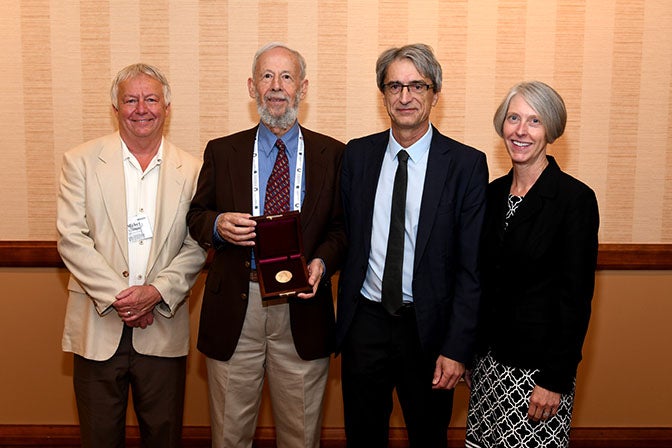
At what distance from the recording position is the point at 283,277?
2.48 metres

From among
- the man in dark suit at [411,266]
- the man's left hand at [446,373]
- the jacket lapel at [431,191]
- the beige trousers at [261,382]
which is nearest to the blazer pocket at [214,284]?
the beige trousers at [261,382]

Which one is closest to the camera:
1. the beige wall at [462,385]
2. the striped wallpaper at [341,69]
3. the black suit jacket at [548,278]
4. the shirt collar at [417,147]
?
the black suit jacket at [548,278]

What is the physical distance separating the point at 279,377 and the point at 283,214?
2.47 ft

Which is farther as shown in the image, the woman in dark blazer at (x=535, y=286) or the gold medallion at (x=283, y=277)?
the gold medallion at (x=283, y=277)

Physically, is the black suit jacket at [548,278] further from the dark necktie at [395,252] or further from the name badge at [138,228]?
the name badge at [138,228]

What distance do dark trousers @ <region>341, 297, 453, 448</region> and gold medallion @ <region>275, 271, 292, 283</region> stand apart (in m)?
0.32

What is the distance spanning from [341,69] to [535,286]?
1.89m

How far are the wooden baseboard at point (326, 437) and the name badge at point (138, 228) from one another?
1.59 m

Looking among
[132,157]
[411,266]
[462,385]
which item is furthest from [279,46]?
[462,385]

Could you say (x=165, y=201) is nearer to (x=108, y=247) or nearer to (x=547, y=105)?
(x=108, y=247)

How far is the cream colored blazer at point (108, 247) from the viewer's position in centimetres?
272

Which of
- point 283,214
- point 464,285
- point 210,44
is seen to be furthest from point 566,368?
point 210,44

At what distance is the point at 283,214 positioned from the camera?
2.45 m

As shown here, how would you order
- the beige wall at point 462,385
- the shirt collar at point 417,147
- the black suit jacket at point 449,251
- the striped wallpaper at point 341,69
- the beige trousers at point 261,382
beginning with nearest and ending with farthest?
the black suit jacket at point 449,251
the shirt collar at point 417,147
the beige trousers at point 261,382
the striped wallpaper at point 341,69
the beige wall at point 462,385
